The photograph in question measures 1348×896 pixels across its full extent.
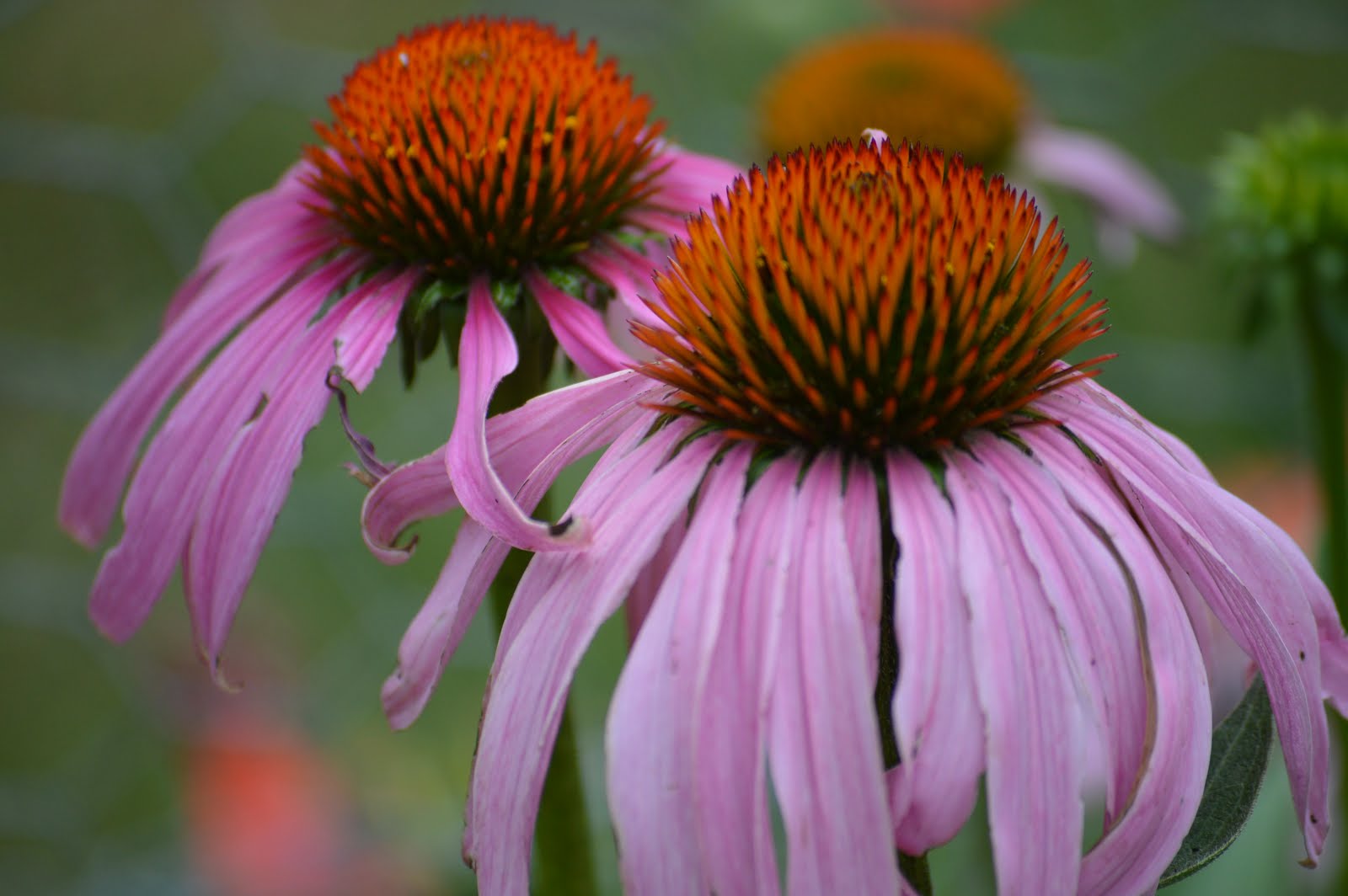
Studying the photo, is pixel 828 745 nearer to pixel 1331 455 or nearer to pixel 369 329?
pixel 369 329

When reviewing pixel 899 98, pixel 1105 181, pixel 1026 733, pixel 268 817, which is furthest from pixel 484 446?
pixel 268 817

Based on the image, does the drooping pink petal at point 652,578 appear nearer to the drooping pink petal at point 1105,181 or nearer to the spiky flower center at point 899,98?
the spiky flower center at point 899,98

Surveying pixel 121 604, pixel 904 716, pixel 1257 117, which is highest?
pixel 1257 117

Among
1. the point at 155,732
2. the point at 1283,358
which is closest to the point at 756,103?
the point at 1283,358

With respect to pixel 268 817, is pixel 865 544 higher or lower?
higher

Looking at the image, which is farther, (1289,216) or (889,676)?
(1289,216)

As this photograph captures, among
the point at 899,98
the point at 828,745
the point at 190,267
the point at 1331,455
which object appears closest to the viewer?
the point at 828,745

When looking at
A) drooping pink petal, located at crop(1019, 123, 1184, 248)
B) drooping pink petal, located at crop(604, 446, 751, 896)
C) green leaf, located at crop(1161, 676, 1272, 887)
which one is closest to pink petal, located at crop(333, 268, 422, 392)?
drooping pink petal, located at crop(604, 446, 751, 896)

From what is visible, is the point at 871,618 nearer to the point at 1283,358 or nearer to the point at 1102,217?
the point at 1102,217
